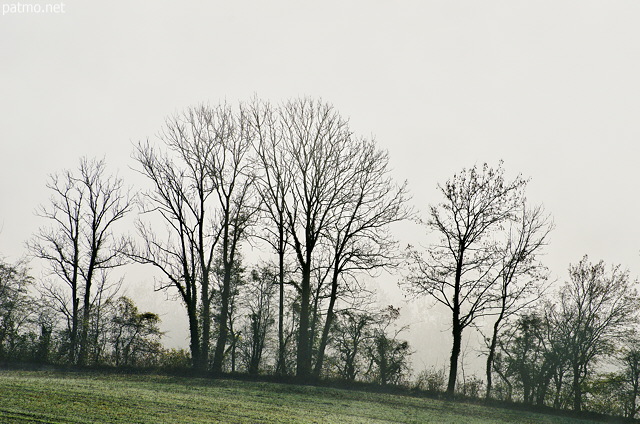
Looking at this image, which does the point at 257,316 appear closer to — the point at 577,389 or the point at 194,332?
the point at 194,332

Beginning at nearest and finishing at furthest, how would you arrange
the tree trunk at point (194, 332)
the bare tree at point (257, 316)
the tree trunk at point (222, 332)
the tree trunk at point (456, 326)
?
1. the tree trunk at point (456, 326)
2. the tree trunk at point (222, 332)
3. the tree trunk at point (194, 332)
4. the bare tree at point (257, 316)

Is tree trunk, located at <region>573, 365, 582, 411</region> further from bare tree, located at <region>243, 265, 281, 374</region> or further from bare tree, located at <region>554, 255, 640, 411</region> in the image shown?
bare tree, located at <region>243, 265, 281, 374</region>

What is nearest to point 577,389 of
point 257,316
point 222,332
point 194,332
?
point 222,332

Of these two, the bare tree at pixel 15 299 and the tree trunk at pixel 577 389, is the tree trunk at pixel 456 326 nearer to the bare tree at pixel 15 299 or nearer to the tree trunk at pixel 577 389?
the tree trunk at pixel 577 389

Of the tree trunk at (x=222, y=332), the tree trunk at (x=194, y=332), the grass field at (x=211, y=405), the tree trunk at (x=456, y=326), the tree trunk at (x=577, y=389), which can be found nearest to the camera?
the grass field at (x=211, y=405)

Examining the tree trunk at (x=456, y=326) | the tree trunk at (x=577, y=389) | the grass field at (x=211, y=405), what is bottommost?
the tree trunk at (x=577, y=389)

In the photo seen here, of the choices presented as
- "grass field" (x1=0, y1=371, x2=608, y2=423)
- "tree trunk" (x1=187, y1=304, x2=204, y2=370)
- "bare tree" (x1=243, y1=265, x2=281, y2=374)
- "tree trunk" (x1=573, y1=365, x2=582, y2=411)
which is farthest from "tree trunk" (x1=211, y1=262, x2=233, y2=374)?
"tree trunk" (x1=573, y1=365, x2=582, y2=411)

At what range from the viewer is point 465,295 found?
2355cm

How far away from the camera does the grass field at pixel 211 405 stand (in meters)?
8.80

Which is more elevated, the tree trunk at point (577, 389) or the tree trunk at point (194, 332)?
the tree trunk at point (194, 332)

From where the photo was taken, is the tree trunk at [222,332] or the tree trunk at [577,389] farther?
the tree trunk at [577,389]

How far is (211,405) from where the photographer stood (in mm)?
11594

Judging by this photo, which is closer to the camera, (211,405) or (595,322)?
(211,405)

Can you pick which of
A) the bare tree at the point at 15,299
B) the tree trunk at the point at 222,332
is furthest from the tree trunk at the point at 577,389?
the bare tree at the point at 15,299
